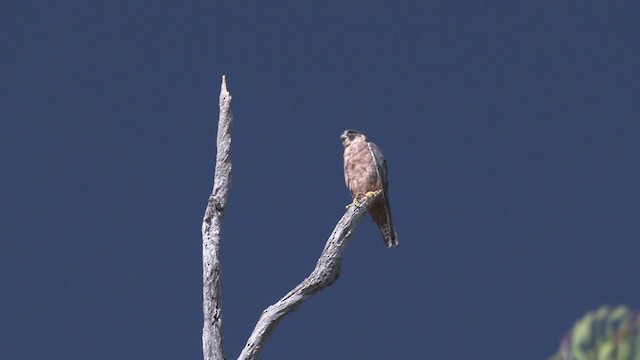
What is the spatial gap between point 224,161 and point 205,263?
0.65 m

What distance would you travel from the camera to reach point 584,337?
303cm

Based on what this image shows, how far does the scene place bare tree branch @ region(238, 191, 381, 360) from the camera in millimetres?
6309

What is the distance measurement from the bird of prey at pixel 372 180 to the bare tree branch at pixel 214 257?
127cm

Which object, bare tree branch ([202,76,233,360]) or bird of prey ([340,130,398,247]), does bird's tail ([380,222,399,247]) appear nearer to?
bird of prey ([340,130,398,247])

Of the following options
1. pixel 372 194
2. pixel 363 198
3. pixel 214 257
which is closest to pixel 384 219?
pixel 372 194

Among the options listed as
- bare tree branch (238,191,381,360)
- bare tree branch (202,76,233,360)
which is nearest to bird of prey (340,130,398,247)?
bare tree branch (238,191,381,360)

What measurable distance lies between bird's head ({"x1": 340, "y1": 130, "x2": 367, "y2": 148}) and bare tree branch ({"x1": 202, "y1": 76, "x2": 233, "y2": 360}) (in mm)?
1572

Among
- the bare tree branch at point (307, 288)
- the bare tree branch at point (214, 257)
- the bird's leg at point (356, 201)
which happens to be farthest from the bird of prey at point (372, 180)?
the bare tree branch at point (214, 257)

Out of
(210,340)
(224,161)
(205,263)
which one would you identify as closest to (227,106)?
(224,161)

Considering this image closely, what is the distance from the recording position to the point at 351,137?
7.74 metres

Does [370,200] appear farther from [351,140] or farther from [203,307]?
[203,307]

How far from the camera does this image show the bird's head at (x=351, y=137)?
25.3 feet

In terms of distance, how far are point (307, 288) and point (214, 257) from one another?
62 cm

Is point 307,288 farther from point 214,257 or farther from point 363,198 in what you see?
point 363,198
